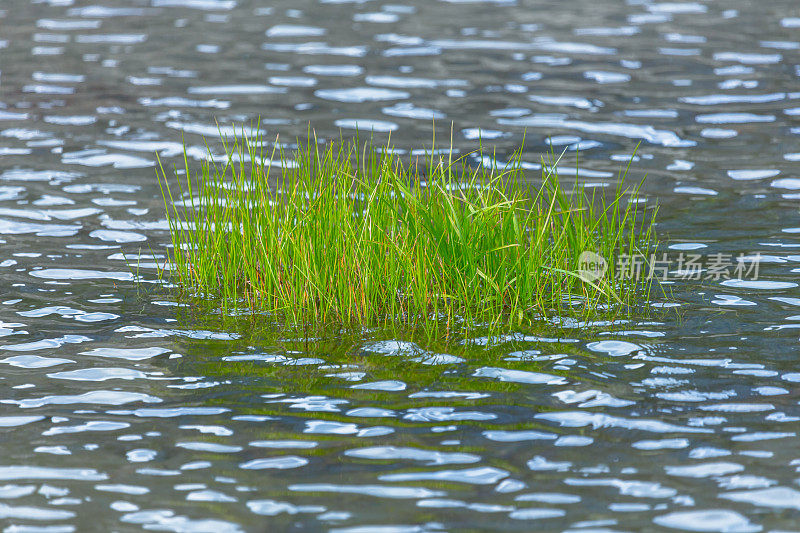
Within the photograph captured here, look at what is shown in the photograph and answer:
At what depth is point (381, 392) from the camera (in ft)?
15.7

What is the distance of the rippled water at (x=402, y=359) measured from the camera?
3.94 meters

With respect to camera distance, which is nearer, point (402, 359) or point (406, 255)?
point (402, 359)

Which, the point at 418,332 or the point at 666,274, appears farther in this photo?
the point at 666,274

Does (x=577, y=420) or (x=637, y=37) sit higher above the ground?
(x=637, y=37)

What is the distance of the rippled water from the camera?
12.9 ft

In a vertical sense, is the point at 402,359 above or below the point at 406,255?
below

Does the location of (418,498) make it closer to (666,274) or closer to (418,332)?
(418,332)

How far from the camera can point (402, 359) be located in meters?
5.14

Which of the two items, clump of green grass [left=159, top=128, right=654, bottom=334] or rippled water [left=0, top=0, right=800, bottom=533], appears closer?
rippled water [left=0, top=0, right=800, bottom=533]

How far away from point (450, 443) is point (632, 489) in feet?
2.48

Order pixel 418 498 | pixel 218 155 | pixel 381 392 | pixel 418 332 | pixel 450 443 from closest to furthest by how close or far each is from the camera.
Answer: pixel 418 498
pixel 450 443
pixel 381 392
pixel 418 332
pixel 218 155

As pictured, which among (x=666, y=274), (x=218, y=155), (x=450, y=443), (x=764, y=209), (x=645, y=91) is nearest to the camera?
(x=450, y=443)

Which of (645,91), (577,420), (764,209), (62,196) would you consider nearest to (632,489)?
(577,420)

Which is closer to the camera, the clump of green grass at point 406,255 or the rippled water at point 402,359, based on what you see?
the rippled water at point 402,359
